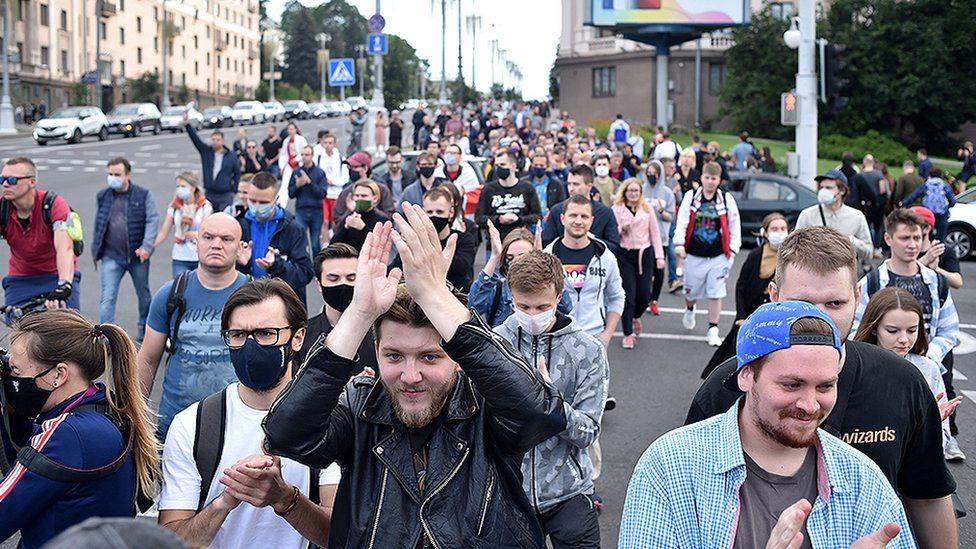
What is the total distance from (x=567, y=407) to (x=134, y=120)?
51813 mm

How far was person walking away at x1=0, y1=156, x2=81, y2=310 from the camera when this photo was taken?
7.59 meters

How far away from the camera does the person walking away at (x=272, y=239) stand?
7.84m

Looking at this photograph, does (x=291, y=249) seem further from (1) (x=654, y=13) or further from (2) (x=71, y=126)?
(1) (x=654, y=13)

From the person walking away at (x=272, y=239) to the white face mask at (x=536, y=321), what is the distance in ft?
10.1

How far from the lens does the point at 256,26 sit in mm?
124500

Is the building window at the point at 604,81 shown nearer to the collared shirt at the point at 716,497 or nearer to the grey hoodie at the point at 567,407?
the grey hoodie at the point at 567,407

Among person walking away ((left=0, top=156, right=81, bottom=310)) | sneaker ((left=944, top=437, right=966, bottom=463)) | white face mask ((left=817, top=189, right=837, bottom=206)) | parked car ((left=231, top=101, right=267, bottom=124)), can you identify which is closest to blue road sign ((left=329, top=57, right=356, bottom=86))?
white face mask ((left=817, top=189, right=837, bottom=206))

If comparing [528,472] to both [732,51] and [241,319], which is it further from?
[732,51]

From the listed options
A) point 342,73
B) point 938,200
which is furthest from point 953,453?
point 342,73

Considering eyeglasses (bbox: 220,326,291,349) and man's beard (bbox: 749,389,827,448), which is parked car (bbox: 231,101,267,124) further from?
man's beard (bbox: 749,389,827,448)

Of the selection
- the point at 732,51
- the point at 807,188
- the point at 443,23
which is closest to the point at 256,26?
the point at 443,23

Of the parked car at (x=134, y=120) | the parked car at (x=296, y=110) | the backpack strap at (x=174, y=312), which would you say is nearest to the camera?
→ the backpack strap at (x=174, y=312)

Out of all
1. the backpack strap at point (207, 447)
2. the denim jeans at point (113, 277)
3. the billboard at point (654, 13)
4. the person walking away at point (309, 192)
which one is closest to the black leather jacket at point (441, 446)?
the backpack strap at point (207, 447)

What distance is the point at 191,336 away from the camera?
540cm
